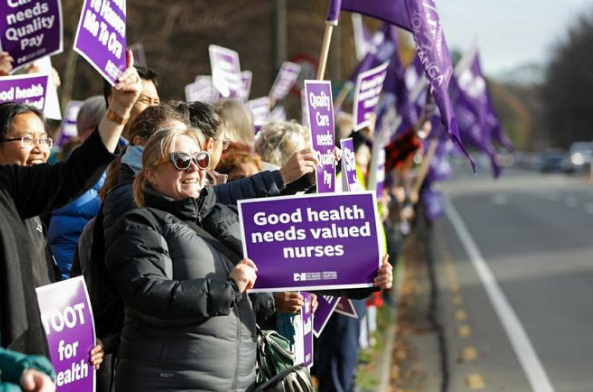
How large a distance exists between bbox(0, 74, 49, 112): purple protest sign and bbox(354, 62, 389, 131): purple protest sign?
207 cm

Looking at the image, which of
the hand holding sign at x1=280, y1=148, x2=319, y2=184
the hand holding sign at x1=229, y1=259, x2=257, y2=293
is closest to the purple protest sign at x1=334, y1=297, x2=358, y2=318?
the hand holding sign at x1=280, y1=148, x2=319, y2=184

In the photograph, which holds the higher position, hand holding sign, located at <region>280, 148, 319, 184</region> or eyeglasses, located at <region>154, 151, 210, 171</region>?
eyeglasses, located at <region>154, 151, 210, 171</region>

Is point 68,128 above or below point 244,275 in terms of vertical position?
below

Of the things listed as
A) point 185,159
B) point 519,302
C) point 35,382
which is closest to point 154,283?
point 185,159

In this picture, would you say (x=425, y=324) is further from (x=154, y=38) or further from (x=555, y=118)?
(x=555, y=118)

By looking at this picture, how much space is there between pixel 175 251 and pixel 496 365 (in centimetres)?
652

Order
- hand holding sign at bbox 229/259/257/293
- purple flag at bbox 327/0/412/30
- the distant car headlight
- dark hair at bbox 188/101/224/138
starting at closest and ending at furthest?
hand holding sign at bbox 229/259/257/293
dark hair at bbox 188/101/224/138
purple flag at bbox 327/0/412/30
the distant car headlight

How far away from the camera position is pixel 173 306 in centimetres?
386

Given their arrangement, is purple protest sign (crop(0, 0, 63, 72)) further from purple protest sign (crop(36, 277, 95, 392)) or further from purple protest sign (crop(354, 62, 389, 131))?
purple protest sign (crop(36, 277, 95, 392))

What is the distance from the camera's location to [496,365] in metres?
10.1

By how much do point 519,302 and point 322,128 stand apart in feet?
30.4

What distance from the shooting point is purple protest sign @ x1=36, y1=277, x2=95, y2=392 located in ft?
12.0

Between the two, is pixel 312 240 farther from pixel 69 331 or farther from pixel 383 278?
pixel 69 331


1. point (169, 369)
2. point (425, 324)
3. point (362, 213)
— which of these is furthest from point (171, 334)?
point (425, 324)
